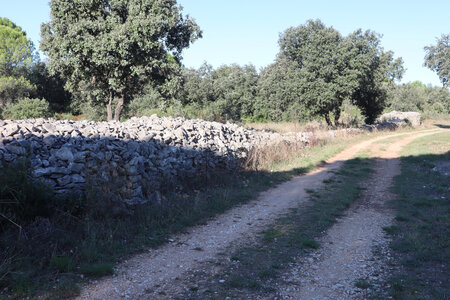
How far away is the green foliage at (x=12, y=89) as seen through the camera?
31641 millimetres

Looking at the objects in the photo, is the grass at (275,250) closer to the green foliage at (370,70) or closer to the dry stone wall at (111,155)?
the dry stone wall at (111,155)

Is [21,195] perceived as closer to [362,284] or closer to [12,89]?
[362,284]

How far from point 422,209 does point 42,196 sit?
8271mm

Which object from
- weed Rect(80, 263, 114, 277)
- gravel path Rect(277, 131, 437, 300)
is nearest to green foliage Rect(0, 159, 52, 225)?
weed Rect(80, 263, 114, 277)

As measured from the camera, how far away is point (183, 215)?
6.92 metres

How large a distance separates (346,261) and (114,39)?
14.1 meters

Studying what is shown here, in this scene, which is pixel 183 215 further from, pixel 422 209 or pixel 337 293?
pixel 422 209

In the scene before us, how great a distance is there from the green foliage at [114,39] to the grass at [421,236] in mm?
12492

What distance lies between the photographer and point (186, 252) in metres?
5.27

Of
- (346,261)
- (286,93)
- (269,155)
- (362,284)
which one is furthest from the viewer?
(286,93)

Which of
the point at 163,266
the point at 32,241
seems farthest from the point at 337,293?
the point at 32,241

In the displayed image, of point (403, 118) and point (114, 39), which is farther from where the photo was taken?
point (403, 118)

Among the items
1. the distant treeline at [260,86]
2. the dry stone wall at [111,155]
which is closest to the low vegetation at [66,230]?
the dry stone wall at [111,155]

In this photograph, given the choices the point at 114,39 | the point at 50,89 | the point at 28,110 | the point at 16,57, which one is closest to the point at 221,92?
the point at 50,89
